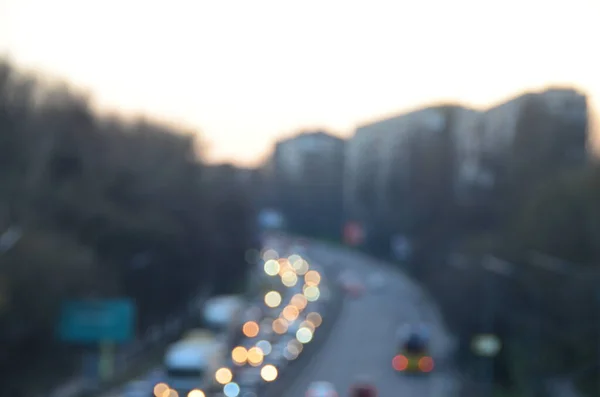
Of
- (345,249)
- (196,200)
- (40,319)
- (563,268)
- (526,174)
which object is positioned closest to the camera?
(40,319)

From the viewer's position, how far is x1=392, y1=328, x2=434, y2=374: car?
25.7m

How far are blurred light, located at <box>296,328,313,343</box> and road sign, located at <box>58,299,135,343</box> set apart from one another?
1322cm

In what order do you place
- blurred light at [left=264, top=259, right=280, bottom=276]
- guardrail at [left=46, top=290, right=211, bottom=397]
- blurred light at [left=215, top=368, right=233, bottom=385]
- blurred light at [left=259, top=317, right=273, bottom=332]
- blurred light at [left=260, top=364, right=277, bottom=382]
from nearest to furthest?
blurred light at [left=215, top=368, right=233, bottom=385] → guardrail at [left=46, top=290, right=211, bottom=397] → blurred light at [left=260, top=364, right=277, bottom=382] → blurred light at [left=259, top=317, right=273, bottom=332] → blurred light at [left=264, top=259, right=280, bottom=276]

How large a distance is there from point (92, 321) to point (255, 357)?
8.12 m

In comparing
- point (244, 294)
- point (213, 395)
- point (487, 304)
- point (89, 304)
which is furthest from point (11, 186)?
point (244, 294)

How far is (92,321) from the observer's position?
60.6 feet

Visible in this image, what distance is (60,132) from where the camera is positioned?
29938 mm

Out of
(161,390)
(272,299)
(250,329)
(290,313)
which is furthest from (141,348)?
(272,299)

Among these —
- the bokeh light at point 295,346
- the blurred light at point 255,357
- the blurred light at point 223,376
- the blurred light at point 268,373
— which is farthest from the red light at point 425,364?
the blurred light at point 223,376

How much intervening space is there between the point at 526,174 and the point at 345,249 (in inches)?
1226

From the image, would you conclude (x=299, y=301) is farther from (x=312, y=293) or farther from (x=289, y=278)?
(x=289, y=278)

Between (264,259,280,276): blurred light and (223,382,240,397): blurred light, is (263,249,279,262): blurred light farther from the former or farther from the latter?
(223,382,240,397): blurred light

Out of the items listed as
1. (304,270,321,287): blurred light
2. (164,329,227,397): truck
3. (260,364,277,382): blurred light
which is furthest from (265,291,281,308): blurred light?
(164,329,227,397): truck

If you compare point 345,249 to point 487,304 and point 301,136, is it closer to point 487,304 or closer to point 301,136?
point 301,136
